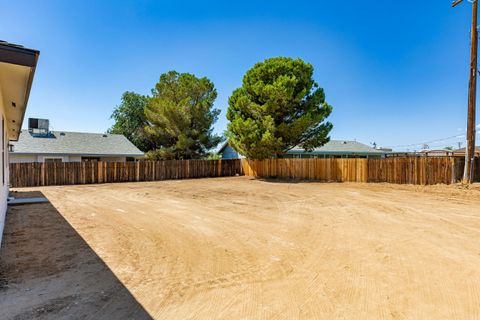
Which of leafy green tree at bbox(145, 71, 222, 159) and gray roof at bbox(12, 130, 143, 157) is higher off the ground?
leafy green tree at bbox(145, 71, 222, 159)

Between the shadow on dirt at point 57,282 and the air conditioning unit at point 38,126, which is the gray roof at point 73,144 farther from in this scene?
the shadow on dirt at point 57,282

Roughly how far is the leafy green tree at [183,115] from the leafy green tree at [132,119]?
10.9 meters

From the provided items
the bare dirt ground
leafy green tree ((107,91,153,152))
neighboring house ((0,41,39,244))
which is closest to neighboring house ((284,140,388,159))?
leafy green tree ((107,91,153,152))

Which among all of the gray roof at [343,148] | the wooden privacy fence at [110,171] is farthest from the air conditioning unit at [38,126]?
the gray roof at [343,148]

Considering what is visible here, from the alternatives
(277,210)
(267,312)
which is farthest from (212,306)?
(277,210)

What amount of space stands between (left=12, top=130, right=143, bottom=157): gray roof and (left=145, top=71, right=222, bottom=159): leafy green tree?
319 centimetres

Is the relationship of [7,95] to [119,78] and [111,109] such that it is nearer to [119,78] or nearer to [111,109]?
[119,78]

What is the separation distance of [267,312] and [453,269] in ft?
9.91

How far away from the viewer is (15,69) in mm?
4152

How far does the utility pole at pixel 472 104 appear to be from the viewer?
43.7 ft

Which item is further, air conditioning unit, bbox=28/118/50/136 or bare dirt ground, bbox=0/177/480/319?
air conditioning unit, bbox=28/118/50/136

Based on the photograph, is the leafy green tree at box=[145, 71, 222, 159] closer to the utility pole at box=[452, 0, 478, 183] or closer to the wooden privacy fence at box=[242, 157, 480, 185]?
the wooden privacy fence at box=[242, 157, 480, 185]

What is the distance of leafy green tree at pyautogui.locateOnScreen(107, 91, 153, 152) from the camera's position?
37812 mm

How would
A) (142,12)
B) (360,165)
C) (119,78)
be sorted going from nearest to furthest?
(142,12) → (360,165) → (119,78)
